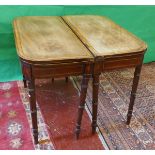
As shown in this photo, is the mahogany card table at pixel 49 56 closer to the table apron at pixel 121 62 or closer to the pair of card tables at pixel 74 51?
the pair of card tables at pixel 74 51

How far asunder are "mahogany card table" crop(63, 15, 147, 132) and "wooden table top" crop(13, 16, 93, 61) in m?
0.06

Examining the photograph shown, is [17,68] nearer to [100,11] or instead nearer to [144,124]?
[100,11]

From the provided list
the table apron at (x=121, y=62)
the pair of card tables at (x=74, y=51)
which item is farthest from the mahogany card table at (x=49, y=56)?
the table apron at (x=121, y=62)

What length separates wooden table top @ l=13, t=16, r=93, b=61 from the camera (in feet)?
4.46

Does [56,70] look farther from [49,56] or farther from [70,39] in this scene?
[70,39]

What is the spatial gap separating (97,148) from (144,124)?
1.48 feet

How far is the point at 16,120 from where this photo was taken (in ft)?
Result: 6.14

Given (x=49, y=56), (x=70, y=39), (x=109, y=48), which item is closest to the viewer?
(x=49, y=56)

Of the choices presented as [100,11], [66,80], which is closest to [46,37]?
[66,80]

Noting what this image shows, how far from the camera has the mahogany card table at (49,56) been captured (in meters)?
1.34

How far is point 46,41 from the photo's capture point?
5.02ft

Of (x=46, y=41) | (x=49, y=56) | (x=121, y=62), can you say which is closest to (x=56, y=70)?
(x=49, y=56)

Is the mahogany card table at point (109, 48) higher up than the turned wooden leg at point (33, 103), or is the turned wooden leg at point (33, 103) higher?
the mahogany card table at point (109, 48)

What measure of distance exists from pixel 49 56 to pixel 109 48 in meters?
0.36
